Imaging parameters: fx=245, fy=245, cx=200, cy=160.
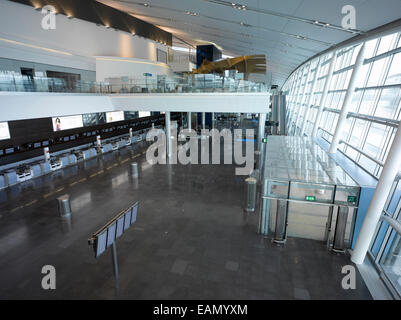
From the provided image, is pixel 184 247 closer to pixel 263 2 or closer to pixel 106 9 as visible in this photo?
pixel 263 2

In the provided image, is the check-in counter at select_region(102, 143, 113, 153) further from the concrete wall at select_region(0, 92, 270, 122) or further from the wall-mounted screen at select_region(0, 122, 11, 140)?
the wall-mounted screen at select_region(0, 122, 11, 140)

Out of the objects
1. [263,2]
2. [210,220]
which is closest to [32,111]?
[210,220]

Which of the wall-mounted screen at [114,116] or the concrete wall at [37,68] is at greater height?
the concrete wall at [37,68]

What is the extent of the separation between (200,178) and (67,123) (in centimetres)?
1058

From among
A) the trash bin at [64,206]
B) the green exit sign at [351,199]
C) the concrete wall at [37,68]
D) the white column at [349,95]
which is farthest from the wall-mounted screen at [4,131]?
the white column at [349,95]

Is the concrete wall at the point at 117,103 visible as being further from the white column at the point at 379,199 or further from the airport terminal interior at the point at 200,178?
the white column at the point at 379,199

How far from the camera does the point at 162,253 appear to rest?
22.9ft

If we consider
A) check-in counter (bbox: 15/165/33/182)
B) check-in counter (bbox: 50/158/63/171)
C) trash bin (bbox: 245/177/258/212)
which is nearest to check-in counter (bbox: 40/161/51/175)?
check-in counter (bbox: 50/158/63/171)

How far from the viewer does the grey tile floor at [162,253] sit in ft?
18.5

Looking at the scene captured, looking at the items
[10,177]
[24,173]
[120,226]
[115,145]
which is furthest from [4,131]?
A: [120,226]

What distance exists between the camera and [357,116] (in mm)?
11008

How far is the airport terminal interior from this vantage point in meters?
5.98

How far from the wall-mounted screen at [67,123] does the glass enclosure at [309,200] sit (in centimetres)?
1411

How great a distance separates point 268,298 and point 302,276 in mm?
1263
